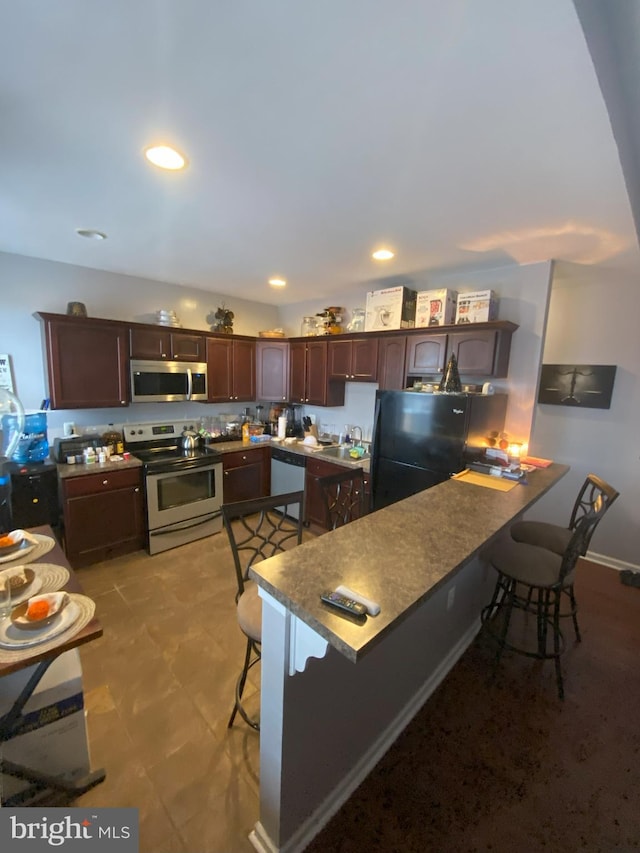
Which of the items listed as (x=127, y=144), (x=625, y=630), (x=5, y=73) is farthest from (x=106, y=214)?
(x=625, y=630)

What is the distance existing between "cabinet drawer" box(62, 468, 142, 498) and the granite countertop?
2335mm

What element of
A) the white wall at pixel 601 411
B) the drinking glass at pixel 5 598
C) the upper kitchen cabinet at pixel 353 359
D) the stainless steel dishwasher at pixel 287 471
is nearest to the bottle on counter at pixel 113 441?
the stainless steel dishwasher at pixel 287 471

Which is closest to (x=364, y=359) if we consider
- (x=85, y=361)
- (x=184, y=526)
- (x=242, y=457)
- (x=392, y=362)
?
(x=392, y=362)

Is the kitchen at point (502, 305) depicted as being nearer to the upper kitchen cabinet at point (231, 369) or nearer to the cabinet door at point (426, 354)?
the upper kitchen cabinet at point (231, 369)

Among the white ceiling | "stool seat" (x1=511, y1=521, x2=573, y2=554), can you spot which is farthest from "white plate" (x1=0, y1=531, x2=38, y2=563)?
"stool seat" (x1=511, y1=521, x2=573, y2=554)

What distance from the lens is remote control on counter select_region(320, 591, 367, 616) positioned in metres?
0.90

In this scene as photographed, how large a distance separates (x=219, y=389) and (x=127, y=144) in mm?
2604

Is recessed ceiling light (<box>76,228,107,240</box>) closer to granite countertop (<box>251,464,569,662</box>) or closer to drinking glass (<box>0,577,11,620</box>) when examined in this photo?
drinking glass (<box>0,577,11,620</box>)

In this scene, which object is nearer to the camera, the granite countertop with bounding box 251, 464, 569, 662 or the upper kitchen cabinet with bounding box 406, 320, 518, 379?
the granite countertop with bounding box 251, 464, 569, 662

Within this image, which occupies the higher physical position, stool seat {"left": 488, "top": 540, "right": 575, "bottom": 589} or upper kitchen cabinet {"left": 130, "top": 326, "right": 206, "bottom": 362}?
upper kitchen cabinet {"left": 130, "top": 326, "right": 206, "bottom": 362}

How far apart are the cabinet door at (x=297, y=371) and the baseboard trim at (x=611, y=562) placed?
327 cm

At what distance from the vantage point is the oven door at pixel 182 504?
3.09 meters

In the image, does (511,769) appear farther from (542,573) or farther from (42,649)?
(42,649)

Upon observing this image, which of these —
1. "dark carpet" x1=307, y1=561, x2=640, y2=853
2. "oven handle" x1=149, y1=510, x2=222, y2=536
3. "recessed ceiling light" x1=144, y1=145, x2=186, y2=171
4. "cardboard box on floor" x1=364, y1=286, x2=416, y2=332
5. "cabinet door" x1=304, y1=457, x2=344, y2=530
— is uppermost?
"recessed ceiling light" x1=144, y1=145, x2=186, y2=171
